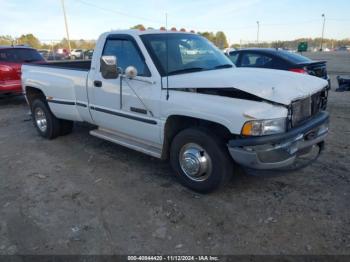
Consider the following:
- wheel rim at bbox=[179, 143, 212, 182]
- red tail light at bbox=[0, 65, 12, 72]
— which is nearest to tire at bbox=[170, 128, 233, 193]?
wheel rim at bbox=[179, 143, 212, 182]

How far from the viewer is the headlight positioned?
127 inches

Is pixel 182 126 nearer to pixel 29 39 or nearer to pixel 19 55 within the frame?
pixel 19 55

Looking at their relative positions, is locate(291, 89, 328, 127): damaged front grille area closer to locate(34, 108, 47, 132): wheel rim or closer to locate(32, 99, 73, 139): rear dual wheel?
locate(32, 99, 73, 139): rear dual wheel

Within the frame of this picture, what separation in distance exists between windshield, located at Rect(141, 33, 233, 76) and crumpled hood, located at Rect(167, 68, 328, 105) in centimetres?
27

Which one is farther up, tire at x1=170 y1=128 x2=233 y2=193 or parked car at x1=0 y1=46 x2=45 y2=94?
parked car at x1=0 y1=46 x2=45 y2=94

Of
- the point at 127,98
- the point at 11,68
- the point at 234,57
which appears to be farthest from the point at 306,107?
the point at 11,68

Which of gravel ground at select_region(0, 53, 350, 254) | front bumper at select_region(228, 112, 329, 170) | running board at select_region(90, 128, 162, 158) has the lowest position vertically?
gravel ground at select_region(0, 53, 350, 254)

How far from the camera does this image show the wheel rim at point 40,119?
6383 millimetres

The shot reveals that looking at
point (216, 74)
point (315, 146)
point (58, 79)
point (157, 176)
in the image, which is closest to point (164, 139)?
point (157, 176)

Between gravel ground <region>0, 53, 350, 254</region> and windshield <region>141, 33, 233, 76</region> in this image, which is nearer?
gravel ground <region>0, 53, 350, 254</region>

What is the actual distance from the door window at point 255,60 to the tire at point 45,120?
5.11 meters

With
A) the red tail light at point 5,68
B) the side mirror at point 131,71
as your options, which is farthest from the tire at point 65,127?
the red tail light at point 5,68

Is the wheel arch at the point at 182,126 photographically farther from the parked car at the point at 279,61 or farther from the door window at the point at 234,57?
the door window at the point at 234,57

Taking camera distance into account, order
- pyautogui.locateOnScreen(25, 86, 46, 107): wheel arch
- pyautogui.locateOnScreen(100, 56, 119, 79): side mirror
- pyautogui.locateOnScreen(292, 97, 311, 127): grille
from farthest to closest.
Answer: pyautogui.locateOnScreen(25, 86, 46, 107): wheel arch → pyautogui.locateOnScreen(100, 56, 119, 79): side mirror → pyautogui.locateOnScreen(292, 97, 311, 127): grille
